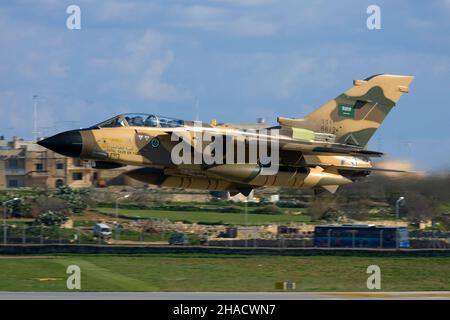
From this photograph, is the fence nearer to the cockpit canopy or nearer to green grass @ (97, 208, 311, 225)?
green grass @ (97, 208, 311, 225)

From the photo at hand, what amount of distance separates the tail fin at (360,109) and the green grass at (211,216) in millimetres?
20010

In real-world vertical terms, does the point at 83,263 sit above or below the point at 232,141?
below

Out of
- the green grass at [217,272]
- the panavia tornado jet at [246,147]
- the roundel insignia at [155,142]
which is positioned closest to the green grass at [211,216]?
the green grass at [217,272]

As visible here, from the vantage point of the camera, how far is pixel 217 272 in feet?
117

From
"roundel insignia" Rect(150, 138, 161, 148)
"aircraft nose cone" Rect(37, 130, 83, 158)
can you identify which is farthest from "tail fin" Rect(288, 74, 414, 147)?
"aircraft nose cone" Rect(37, 130, 83, 158)

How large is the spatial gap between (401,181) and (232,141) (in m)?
9.55

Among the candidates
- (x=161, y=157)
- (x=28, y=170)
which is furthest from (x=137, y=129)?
(x=28, y=170)

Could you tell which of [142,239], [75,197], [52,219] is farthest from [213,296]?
[75,197]

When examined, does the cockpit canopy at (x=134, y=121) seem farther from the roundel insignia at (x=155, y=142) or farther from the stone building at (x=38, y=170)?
the stone building at (x=38, y=170)

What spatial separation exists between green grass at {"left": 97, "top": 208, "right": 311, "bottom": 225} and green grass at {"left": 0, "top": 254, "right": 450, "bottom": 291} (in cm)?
1194

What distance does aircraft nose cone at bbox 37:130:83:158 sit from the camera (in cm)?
2714

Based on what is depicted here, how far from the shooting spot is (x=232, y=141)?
28.2m

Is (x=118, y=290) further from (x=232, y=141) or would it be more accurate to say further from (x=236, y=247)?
(x=236, y=247)
